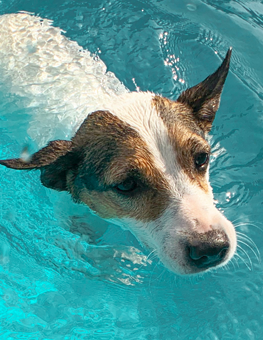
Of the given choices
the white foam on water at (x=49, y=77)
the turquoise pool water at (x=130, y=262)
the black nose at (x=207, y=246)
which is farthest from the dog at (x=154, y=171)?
the turquoise pool water at (x=130, y=262)

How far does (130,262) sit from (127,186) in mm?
2153

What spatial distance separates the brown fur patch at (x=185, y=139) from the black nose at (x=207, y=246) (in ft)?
2.24

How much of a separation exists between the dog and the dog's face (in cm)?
1

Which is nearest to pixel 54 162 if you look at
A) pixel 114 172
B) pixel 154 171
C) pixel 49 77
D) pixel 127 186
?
pixel 114 172

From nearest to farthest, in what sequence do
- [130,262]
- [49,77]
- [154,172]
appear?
[154,172] < [130,262] < [49,77]

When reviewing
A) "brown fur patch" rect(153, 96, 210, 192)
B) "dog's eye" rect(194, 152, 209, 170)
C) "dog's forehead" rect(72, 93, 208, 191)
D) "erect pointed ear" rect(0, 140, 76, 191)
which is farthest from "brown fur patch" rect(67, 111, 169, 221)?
"dog's eye" rect(194, 152, 209, 170)

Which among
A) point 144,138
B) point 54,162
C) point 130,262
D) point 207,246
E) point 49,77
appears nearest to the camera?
point 207,246

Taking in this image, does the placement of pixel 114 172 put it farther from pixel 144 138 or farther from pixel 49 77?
pixel 49 77

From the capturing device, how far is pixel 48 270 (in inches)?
254

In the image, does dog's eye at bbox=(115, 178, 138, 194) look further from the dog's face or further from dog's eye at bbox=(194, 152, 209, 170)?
dog's eye at bbox=(194, 152, 209, 170)

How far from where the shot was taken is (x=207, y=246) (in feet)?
12.8

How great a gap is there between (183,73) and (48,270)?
193 inches

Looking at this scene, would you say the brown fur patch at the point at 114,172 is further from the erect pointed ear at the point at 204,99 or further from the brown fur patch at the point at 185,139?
the erect pointed ear at the point at 204,99

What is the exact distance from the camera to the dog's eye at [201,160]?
15.0 ft
